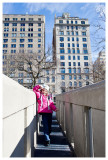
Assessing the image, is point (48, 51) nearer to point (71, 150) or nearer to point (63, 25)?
point (71, 150)

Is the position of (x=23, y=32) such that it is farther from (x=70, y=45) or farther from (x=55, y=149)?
(x=55, y=149)

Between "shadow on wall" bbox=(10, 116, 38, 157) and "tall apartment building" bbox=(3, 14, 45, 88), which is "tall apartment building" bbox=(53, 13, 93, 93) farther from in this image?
"shadow on wall" bbox=(10, 116, 38, 157)

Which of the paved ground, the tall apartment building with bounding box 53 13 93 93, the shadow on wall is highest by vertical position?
the tall apartment building with bounding box 53 13 93 93

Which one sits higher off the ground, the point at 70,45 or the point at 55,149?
the point at 70,45

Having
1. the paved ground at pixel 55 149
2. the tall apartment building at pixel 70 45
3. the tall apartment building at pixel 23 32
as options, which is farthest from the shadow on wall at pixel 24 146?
the tall apartment building at pixel 23 32

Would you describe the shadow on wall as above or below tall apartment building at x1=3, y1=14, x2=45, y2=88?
below

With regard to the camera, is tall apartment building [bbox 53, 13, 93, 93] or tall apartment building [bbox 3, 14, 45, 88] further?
tall apartment building [bbox 53, 13, 93, 93]

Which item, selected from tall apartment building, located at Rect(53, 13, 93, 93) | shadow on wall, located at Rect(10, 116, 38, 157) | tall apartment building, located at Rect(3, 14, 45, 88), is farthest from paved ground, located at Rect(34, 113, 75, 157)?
tall apartment building, located at Rect(3, 14, 45, 88)

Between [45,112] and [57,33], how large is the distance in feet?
219

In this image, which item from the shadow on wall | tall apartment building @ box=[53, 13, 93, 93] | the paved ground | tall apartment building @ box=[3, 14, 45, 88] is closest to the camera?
the shadow on wall

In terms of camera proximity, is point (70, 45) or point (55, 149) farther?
point (70, 45)

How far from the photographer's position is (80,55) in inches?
2547

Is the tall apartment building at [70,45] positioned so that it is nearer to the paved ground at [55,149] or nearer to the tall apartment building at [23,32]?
the tall apartment building at [23,32]

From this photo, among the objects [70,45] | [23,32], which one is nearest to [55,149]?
[70,45]
